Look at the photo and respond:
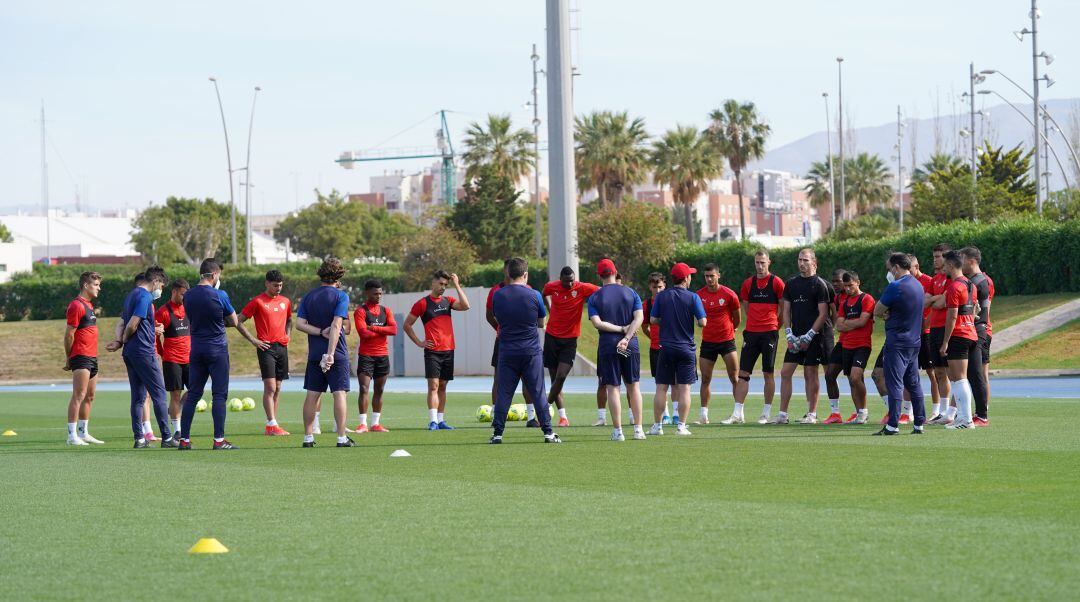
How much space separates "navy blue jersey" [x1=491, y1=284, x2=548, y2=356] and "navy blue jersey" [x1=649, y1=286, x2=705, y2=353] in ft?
4.77

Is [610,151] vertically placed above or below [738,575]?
above

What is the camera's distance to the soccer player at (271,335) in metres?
16.5

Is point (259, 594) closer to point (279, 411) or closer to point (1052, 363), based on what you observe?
point (279, 411)

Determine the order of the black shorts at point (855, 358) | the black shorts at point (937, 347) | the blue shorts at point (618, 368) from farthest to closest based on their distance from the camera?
the black shorts at point (855, 358)
the black shorts at point (937, 347)
the blue shorts at point (618, 368)

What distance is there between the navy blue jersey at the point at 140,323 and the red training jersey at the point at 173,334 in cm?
125

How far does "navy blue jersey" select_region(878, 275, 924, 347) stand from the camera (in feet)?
46.3

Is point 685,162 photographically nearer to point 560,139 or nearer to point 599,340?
point 560,139

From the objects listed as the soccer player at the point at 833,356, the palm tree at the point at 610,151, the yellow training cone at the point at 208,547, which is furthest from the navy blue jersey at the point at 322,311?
the palm tree at the point at 610,151

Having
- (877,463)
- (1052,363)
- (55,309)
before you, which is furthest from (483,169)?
(877,463)

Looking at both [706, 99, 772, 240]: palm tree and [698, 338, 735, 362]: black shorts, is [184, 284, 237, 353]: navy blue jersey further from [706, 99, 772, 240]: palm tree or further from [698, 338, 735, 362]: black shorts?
[706, 99, 772, 240]: palm tree

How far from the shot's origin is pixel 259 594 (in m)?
6.18

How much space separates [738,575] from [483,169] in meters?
76.3

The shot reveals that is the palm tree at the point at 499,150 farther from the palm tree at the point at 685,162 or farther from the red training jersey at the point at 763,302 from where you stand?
the red training jersey at the point at 763,302

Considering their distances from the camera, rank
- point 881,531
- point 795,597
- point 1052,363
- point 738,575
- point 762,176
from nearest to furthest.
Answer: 1. point 795,597
2. point 738,575
3. point 881,531
4. point 1052,363
5. point 762,176
